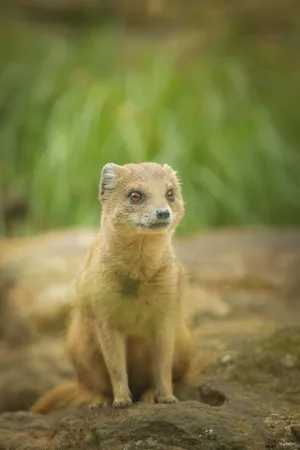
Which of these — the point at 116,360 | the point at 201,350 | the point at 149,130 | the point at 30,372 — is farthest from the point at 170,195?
the point at 149,130

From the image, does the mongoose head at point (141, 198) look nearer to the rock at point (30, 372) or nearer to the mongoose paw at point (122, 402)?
the mongoose paw at point (122, 402)

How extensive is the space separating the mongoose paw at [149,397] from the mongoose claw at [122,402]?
3.8 inches

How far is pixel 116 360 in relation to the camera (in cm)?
291

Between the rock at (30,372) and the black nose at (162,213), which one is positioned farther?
the rock at (30,372)

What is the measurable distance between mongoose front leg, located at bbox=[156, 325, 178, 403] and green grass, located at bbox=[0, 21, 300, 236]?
2557 millimetres

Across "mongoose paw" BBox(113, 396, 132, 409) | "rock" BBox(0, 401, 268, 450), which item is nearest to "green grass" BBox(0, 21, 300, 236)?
"mongoose paw" BBox(113, 396, 132, 409)

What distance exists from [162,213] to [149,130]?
3668 millimetres

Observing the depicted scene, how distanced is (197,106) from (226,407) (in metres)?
4.23

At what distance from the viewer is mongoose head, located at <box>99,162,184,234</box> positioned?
8.64 ft

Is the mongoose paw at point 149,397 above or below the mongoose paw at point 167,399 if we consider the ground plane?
below

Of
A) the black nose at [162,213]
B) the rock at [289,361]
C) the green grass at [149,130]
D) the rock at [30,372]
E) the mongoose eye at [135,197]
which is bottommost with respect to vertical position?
the rock at [30,372]

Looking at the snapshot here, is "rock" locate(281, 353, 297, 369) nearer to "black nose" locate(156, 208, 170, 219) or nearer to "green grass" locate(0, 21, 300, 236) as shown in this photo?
"black nose" locate(156, 208, 170, 219)

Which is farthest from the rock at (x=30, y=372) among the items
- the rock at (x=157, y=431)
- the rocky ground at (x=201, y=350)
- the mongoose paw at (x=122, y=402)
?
the mongoose paw at (x=122, y=402)

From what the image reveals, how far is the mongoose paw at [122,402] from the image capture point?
2887 mm
